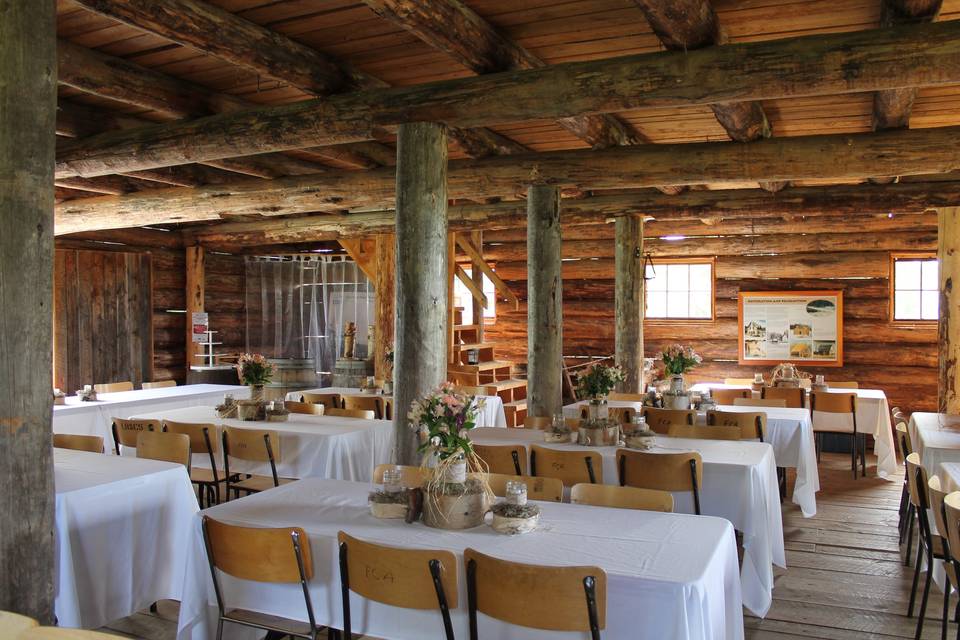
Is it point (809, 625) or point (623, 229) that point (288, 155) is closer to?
point (623, 229)

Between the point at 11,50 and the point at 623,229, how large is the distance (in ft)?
27.2

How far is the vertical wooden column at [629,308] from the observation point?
10359 millimetres

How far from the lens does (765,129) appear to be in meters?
7.09

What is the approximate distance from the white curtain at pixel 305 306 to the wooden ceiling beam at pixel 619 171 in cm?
466

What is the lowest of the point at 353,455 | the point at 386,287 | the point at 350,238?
the point at 353,455

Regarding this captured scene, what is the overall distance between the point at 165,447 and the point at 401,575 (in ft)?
10.6

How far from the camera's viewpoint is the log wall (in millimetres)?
12320

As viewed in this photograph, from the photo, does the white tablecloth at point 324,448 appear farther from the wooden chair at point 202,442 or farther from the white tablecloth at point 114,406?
the white tablecloth at point 114,406

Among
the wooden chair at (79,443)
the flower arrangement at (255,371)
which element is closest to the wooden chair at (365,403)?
the flower arrangement at (255,371)

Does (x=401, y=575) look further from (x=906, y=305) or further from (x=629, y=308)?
(x=906, y=305)

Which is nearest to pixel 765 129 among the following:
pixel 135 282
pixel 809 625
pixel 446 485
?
pixel 809 625

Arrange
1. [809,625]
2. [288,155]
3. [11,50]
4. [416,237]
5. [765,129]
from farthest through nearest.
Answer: [288,155] < [765,129] < [416,237] < [809,625] < [11,50]

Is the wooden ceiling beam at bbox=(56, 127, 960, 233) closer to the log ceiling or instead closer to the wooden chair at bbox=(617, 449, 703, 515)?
the log ceiling

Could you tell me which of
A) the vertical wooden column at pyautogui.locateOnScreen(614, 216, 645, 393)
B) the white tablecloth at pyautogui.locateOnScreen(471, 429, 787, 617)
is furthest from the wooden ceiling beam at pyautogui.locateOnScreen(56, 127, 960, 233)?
the white tablecloth at pyautogui.locateOnScreen(471, 429, 787, 617)
